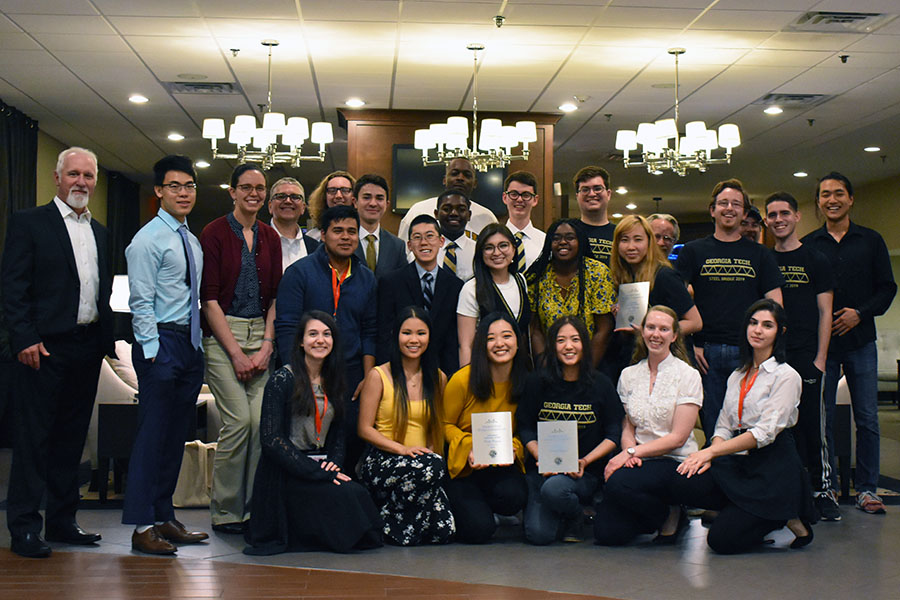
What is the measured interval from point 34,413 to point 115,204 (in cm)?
1082

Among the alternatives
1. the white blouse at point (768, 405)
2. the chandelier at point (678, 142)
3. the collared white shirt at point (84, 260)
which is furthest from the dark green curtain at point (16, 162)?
the white blouse at point (768, 405)

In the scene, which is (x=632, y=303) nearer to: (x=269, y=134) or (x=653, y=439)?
(x=653, y=439)

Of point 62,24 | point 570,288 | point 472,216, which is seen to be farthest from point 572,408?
point 62,24

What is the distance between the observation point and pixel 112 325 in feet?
13.6

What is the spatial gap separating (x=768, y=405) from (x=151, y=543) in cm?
272

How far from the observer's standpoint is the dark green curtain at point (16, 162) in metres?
9.06

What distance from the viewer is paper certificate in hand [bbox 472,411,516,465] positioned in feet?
13.6

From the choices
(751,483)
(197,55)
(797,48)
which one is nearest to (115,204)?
(197,55)

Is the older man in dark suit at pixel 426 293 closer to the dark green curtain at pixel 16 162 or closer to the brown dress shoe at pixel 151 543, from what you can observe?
the brown dress shoe at pixel 151 543

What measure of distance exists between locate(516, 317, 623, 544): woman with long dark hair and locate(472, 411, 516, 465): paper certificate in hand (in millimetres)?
214

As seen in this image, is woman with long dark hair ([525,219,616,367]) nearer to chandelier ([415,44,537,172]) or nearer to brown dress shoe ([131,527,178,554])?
brown dress shoe ([131,527,178,554])

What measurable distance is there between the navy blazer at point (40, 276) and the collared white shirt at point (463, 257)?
178 cm

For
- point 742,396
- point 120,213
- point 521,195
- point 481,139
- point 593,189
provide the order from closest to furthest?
point 742,396, point 593,189, point 521,195, point 481,139, point 120,213

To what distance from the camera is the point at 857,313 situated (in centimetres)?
498
